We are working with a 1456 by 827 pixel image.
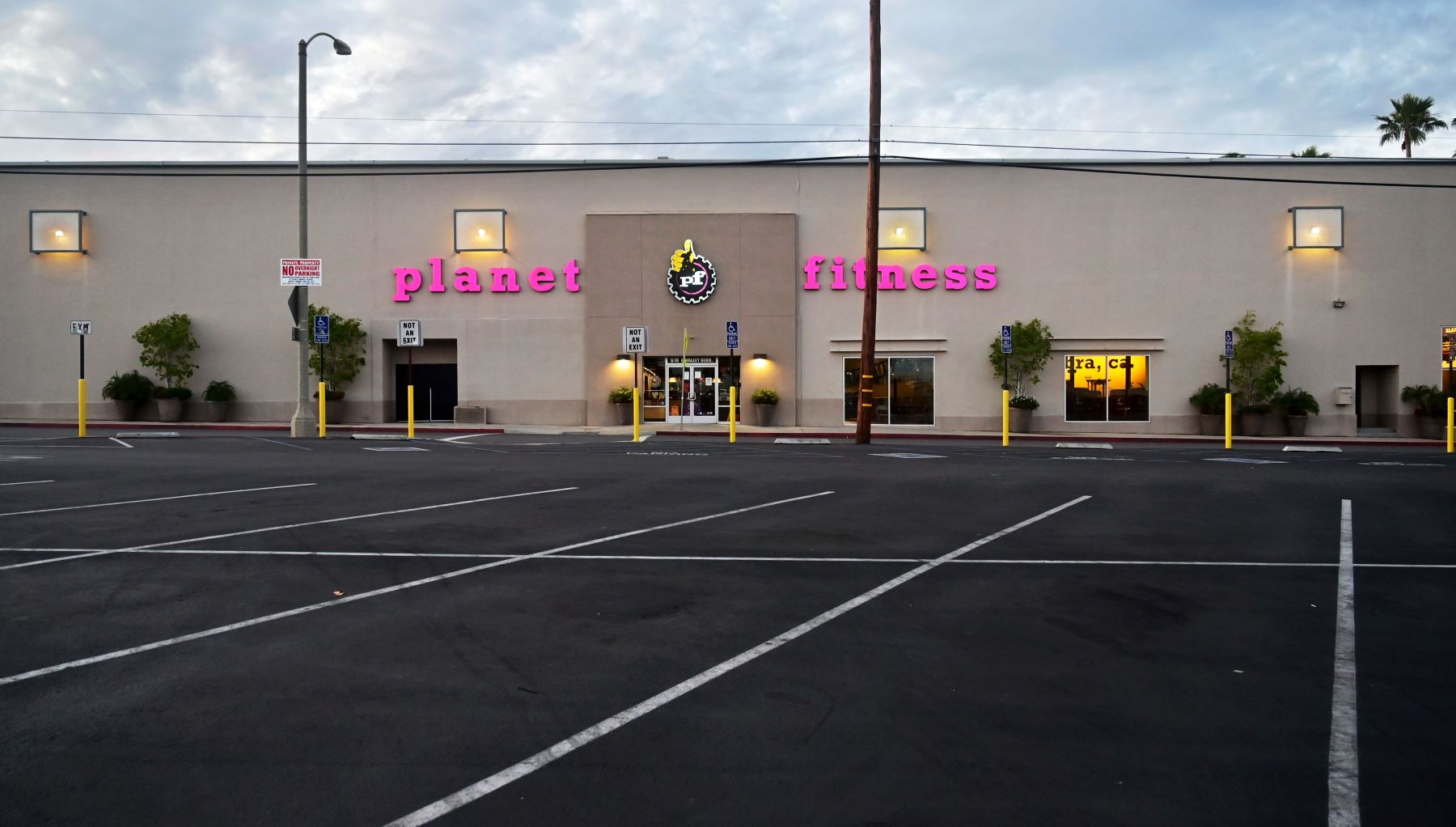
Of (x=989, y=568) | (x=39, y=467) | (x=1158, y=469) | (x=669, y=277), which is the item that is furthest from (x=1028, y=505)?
(x=669, y=277)

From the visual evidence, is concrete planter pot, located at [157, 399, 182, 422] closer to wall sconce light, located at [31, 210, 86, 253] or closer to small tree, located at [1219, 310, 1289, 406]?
wall sconce light, located at [31, 210, 86, 253]

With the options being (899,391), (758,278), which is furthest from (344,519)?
(899,391)

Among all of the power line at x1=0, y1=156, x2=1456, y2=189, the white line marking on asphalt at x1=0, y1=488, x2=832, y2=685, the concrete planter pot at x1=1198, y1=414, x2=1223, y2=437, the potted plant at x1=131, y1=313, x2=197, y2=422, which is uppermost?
the power line at x1=0, y1=156, x2=1456, y2=189

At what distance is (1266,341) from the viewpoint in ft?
101

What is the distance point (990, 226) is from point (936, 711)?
2942 cm

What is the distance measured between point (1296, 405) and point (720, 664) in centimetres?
3090

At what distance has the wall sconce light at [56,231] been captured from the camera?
3250cm

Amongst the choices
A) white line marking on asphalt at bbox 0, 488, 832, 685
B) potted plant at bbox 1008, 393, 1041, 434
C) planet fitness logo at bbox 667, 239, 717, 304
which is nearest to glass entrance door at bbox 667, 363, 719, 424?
planet fitness logo at bbox 667, 239, 717, 304

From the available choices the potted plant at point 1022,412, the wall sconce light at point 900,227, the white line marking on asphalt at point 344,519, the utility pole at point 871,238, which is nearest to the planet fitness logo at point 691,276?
the wall sconce light at point 900,227

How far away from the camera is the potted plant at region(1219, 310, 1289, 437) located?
101 ft

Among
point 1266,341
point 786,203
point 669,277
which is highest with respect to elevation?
point 786,203

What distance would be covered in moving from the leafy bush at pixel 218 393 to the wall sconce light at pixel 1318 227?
34749mm

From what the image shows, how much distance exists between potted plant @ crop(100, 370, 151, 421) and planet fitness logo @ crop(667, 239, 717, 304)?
17.3m

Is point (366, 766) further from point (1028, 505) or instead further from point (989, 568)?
point (1028, 505)
